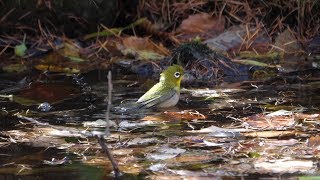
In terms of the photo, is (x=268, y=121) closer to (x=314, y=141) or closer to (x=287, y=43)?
(x=314, y=141)

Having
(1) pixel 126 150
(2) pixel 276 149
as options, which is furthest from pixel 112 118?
(2) pixel 276 149

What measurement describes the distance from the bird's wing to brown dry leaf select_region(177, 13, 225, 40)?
239 centimetres

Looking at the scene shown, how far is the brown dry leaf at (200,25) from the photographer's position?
23.8ft

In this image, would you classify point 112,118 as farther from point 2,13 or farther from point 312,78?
point 2,13

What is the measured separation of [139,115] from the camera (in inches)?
184

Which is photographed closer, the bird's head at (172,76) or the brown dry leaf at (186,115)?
the brown dry leaf at (186,115)

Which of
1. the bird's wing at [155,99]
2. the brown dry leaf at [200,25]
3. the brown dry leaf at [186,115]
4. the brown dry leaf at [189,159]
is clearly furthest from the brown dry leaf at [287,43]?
the brown dry leaf at [189,159]

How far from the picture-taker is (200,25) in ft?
24.0

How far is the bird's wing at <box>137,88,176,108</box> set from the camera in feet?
15.9

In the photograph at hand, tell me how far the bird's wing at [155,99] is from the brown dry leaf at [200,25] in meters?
2.39

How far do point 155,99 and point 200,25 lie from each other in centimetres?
257

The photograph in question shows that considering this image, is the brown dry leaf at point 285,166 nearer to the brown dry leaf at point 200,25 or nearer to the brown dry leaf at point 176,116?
the brown dry leaf at point 176,116

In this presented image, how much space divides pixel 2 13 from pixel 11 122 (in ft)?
10.0

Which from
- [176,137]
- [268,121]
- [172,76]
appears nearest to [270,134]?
[268,121]
